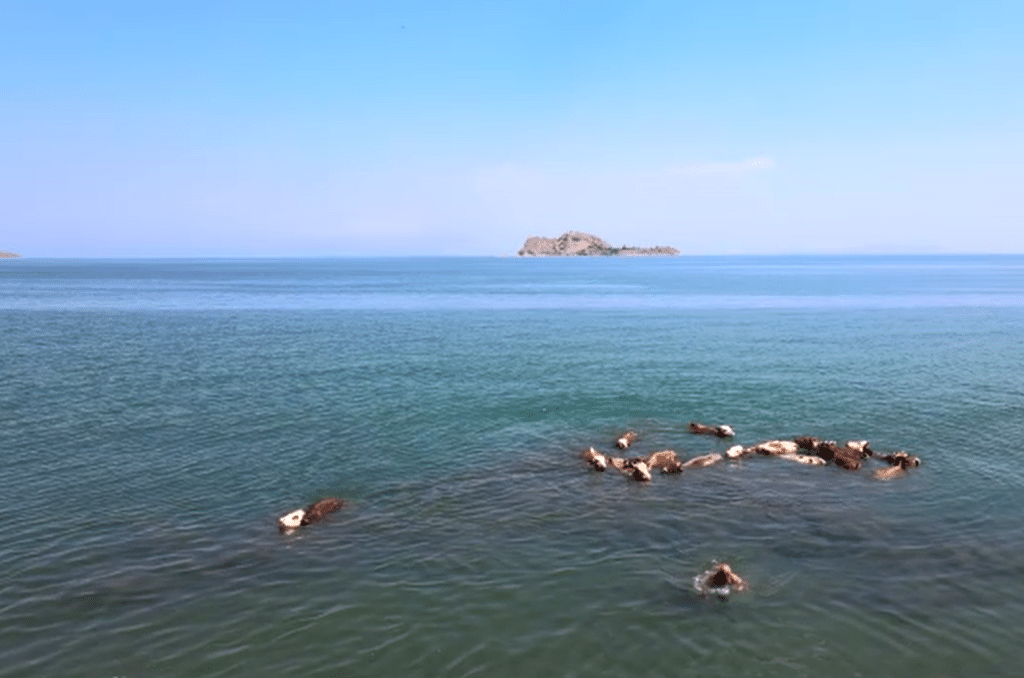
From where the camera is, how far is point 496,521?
26.9 metres

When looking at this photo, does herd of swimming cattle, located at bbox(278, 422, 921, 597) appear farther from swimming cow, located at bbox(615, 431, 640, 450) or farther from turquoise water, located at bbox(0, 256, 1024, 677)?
turquoise water, located at bbox(0, 256, 1024, 677)

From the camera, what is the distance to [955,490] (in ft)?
97.2

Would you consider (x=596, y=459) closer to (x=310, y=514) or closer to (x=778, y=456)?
(x=778, y=456)

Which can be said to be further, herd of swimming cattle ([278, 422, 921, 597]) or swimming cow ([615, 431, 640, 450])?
swimming cow ([615, 431, 640, 450])

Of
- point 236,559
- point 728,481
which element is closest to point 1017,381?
point 728,481

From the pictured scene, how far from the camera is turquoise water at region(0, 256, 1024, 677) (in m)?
18.6

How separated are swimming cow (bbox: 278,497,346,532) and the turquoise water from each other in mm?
677

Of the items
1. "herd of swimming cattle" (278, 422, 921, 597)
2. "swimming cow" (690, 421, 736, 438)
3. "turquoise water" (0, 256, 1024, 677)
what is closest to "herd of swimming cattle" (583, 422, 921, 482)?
"herd of swimming cattle" (278, 422, 921, 597)

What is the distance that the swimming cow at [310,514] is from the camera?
84.9 feet

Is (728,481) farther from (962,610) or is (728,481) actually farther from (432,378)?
(432,378)

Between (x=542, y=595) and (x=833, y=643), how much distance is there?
28.8ft

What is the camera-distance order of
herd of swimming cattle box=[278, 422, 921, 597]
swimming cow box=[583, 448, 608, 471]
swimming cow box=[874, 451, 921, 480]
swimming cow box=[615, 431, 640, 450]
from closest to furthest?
swimming cow box=[874, 451, 921, 480] → herd of swimming cattle box=[278, 422, 921, 597] → swimming cow box=[583, 448, 608, 471] → swimming cow box=[615, 431, 640, 450]

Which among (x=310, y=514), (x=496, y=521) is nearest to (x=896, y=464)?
(x=496, y=521)

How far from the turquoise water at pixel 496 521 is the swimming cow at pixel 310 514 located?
68 centimetres
